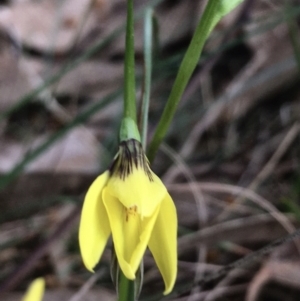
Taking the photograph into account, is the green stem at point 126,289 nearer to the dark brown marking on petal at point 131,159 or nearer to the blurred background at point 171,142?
the dark brown marking on petal at point 131,159

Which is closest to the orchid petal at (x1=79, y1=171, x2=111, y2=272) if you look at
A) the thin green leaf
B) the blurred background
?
the thin green leaf

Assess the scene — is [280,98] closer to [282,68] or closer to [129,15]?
[282,68]

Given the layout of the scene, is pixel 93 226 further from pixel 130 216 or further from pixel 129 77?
pixel 129 77

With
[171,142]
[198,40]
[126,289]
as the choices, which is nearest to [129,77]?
[198,40]

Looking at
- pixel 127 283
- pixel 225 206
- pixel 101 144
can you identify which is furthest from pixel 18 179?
pixel 127 283

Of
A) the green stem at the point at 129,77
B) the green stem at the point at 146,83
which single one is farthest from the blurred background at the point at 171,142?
the green stem at the point at 129,77

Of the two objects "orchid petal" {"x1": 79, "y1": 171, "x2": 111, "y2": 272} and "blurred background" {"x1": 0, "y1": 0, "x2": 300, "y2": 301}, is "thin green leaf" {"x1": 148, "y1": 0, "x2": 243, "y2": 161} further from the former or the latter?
"blurred background" {"x1": 0, "y1": 0, "x2": 300, "y2": 301}
